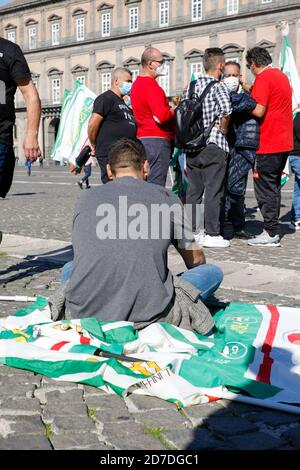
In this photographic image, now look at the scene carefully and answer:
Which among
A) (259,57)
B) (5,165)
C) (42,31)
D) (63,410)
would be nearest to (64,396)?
(63,410)

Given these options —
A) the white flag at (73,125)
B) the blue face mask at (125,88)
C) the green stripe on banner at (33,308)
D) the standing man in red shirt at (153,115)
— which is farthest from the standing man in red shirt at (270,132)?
the white flag at (73,125)

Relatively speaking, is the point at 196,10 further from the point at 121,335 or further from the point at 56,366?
the point at 56,366

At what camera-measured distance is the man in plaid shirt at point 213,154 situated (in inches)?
270

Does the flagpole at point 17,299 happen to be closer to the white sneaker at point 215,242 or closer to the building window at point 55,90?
the white sneaker at point 215,242

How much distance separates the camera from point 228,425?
245 cm

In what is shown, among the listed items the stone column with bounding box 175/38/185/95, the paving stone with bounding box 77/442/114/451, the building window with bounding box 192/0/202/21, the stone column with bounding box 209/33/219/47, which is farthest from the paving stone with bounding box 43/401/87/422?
the stone column with bounding box 175/38/185/95

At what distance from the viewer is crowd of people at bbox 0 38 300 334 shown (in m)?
3.21

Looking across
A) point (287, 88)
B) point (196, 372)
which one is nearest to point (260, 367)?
point (196, 372)

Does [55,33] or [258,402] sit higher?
[55,33]

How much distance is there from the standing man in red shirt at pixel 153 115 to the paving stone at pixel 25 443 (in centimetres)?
A: 483

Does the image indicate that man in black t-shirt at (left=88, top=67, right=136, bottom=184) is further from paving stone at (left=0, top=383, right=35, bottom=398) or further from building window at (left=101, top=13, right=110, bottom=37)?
building window at (left=101, top=13, right=110, bottom=37)

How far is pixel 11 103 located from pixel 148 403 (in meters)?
2.84

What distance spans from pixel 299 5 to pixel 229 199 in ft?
121

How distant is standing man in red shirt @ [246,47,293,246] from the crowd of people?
0.01 metres
